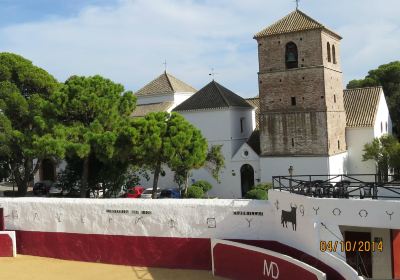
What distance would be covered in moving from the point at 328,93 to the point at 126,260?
20.0 m

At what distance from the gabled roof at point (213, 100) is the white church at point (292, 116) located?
9cm

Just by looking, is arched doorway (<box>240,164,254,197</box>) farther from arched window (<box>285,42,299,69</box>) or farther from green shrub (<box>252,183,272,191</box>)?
arched window (<box>285,42,299,69</box>)

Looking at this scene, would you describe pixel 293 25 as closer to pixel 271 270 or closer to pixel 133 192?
pixel 133 192

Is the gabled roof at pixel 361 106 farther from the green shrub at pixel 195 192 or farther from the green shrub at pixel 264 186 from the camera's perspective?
the green shrub at pixel 195 192

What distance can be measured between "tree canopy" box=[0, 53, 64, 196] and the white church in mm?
11405

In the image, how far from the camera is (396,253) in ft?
54.1

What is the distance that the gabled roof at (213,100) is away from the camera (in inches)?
1503

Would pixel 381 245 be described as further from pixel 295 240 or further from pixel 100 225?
pixel 100 225

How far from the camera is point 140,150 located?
2778cm

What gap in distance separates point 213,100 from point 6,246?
21.0 m

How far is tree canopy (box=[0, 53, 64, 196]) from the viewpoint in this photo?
94.7ft

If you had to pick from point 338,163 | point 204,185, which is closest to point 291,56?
point 338,163

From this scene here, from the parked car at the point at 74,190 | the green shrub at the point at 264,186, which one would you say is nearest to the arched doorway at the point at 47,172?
the parked car at the point at 74,190

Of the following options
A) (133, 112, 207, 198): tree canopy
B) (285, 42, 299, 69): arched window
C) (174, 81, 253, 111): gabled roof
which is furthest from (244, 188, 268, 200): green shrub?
(285, 42, 299, 69): arched window
